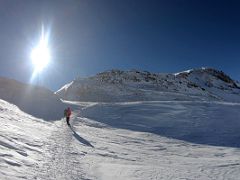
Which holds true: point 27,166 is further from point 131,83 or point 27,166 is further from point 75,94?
point 131,83

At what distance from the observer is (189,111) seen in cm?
3900

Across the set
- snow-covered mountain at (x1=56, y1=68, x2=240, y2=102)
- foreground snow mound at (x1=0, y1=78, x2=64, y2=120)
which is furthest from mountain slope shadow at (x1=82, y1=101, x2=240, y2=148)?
snow-covered mountain at (x1=56, y1=68, x2=240, y2=102)

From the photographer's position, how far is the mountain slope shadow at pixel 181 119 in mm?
28516

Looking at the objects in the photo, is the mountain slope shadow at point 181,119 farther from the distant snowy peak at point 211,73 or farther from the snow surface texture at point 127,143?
the distant snowy peak at point 211,73

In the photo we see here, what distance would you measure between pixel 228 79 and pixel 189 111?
475 ft

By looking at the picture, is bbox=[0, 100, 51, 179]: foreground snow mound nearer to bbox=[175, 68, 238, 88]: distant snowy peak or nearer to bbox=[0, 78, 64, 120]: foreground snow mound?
bbox=[0, 78, 64, 120]: foreground snow mound

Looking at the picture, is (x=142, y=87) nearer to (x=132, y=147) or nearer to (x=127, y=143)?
(x=127, y=143)

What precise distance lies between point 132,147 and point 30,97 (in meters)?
29.4

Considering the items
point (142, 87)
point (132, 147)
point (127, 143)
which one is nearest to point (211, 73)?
point (142, 87)

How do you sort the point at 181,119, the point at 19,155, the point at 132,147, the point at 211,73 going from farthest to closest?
1. the point at 211,73
2. the point at 181,119
3. the point at 132,147
4. the point at 19,155

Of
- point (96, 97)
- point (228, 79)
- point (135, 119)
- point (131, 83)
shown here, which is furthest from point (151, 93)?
point (228, 79)

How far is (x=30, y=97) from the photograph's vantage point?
4828 centimetres

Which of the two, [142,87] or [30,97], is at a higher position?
[142,87]

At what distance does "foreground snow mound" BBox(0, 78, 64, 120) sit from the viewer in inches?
1669
